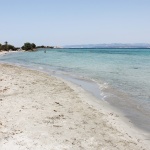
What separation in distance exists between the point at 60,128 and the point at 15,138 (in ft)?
6.17

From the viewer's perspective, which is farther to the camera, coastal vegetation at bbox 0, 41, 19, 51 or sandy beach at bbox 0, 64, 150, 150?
coastal vegetation at bbox 0, 41, 19, 51

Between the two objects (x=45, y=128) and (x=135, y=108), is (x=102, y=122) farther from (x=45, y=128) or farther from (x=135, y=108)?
(x=135, y=108)

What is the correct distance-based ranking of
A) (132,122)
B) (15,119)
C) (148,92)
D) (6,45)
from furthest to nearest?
(6,45) < (148,92) < (132,122) < (15,119)

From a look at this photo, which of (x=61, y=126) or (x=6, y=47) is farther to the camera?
(x=6, y=47)

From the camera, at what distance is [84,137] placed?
9500mm

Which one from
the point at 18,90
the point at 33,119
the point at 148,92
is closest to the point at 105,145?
the point at 33,119

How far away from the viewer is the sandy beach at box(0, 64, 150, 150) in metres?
8.84

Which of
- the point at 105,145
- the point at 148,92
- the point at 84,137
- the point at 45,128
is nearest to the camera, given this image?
the point at 105,145

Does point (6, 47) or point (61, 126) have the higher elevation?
point (61, 126)

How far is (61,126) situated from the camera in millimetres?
10562

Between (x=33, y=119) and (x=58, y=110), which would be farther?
(x=58, y=110)

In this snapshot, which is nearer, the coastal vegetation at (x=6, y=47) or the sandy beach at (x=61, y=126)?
the sandy beach at (x=61, y=126)

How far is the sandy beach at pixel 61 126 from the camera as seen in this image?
8.84m

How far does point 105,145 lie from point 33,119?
11.6 ft
